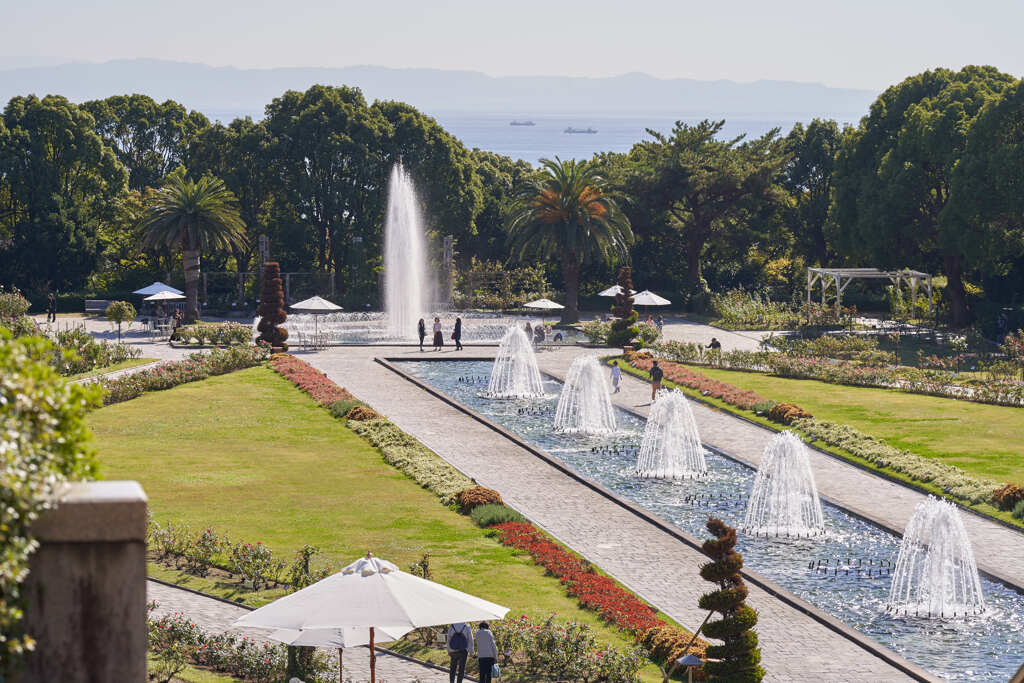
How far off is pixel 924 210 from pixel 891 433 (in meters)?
28.8

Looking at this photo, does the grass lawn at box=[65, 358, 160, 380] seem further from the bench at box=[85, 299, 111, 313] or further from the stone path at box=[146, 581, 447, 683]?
the stone path at box=[146, 581, 447, 683]

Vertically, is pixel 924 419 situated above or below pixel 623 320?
below

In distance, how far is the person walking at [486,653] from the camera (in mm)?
15797

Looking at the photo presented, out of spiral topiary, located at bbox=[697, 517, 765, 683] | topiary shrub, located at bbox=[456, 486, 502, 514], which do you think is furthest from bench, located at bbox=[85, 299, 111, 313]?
spiral topiary, located at bbox=[697, 517, 765, 683]

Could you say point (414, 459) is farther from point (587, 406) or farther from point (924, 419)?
point (924, 419)

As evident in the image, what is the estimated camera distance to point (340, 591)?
14.0m

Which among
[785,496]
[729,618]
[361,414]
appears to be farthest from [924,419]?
[729,618]

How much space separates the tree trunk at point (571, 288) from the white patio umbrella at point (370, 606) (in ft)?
158

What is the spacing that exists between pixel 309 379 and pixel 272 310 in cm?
794

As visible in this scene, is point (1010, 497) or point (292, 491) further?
point (292, 491)

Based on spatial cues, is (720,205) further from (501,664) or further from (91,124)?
(501,664)

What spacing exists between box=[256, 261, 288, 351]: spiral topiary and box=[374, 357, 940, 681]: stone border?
12.5m

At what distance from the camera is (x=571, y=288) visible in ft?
206

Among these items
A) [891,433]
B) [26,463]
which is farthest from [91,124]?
[26,463]
